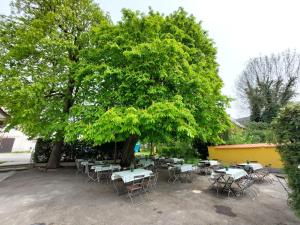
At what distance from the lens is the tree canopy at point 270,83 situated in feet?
73.7

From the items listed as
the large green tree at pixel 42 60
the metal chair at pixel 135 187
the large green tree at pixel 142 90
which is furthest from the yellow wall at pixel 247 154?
the large green tree at pixel 42 60

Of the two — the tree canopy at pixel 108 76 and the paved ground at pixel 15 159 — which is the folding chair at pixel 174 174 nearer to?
the tree canopy at pixel 108 76

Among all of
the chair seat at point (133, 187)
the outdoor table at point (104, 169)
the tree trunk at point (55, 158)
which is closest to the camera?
the chair seat at point (133, 187)

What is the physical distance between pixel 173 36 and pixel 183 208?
7157mm

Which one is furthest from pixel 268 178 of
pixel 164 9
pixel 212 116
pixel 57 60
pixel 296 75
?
pixel 296 75

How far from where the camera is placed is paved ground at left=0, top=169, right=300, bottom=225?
4.72 m

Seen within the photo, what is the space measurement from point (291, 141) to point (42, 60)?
11.0 m

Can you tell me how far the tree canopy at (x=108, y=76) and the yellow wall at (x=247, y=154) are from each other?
4211mm

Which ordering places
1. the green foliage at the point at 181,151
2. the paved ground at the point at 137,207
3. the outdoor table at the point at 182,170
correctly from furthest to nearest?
the green foliage at the point at 181,151, the outdoor table at the point at 182,170, the paved ground at the point at 137,207

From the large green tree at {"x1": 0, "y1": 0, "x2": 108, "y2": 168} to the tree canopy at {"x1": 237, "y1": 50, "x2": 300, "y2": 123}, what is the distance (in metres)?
21.1

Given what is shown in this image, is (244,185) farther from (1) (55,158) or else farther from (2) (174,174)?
(1) (55,158)

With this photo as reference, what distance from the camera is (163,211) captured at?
5.28 metres

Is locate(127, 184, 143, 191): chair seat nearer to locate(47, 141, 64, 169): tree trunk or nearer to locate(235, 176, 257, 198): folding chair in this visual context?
locate(235, 176, 257, 198): folding chair

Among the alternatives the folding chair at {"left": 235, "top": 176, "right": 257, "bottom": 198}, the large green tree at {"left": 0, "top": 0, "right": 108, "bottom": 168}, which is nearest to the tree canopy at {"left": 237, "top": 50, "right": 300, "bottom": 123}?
the folding chair at {"left": 235, "top": 176, "right": 257, "bottom": 198}
